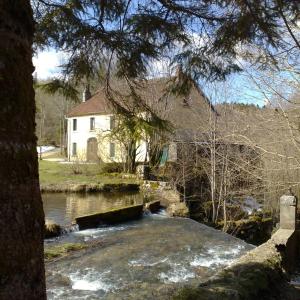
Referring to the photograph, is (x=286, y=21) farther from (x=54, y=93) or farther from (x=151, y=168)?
(x=151, y=168)

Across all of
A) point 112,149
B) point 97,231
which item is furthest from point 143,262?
point 112,149

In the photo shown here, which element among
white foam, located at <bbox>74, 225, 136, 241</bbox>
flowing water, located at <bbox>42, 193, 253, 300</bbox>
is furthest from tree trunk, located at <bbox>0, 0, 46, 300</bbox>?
white foam, located at <bbox>74, 225, 136, 241</bbox>

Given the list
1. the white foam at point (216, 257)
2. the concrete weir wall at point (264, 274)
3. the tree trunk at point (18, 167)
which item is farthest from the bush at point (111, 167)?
the tree trunk at point (18, 167)

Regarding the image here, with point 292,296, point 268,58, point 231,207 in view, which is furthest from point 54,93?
point 231,207

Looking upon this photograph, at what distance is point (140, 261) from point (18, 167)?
29.7 ft

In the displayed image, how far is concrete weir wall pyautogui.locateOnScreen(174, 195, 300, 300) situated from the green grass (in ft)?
50.4

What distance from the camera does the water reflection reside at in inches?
637

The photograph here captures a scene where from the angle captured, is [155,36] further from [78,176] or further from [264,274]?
[78,176]

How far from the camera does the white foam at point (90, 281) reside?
844 centimetres

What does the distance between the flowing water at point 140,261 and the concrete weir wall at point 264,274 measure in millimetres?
1205

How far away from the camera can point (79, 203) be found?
62.5 ft

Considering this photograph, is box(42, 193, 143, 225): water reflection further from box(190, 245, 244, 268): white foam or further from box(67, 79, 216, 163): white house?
box(190, 245, 244, 268): white foam

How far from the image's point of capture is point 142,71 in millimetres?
5363

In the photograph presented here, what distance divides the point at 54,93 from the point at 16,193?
4.02 m
